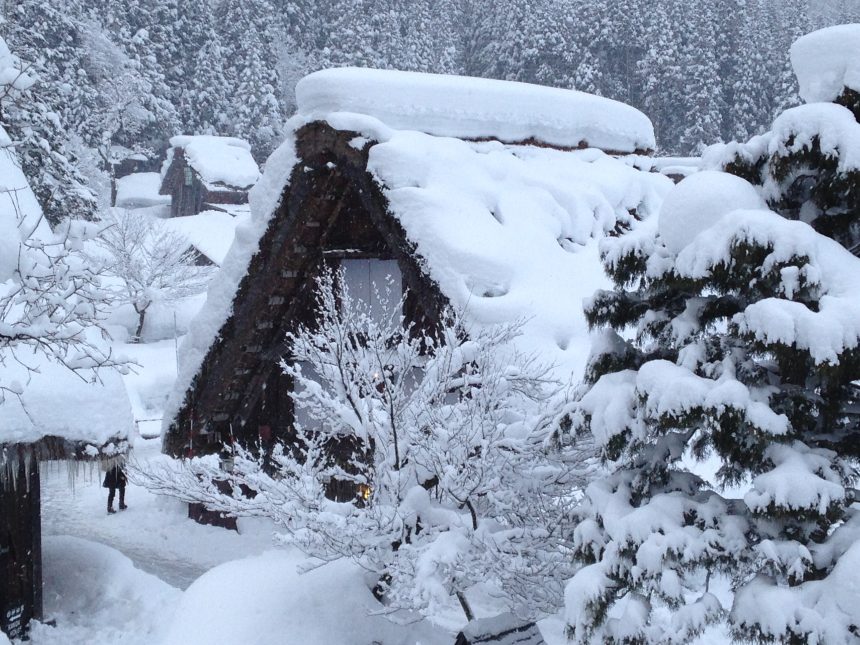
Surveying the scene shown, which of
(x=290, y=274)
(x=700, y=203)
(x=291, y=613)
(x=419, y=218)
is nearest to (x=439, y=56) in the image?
(x=290, y=274)

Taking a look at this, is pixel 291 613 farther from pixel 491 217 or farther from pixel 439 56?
pixel 439 56

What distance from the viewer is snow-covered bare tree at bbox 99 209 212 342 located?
26.8 metres

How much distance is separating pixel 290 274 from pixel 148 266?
19.8 meters

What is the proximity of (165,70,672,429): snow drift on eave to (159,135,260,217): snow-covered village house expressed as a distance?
29600 mm

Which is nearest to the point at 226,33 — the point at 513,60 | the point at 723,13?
the point at 513,60

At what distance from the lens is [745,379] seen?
363 centimetres

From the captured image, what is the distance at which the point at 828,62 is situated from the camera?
155 inches

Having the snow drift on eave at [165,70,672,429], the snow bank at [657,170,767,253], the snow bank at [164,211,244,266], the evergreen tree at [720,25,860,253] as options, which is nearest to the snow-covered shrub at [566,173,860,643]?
the snow bank at [657,170,767,253]

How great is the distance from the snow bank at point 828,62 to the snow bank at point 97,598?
851cm

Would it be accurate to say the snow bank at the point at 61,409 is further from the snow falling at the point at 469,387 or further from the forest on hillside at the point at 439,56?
the forest on hillside at the point at 439,56

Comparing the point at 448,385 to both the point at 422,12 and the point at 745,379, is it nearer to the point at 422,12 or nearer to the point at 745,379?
the point at 745,379

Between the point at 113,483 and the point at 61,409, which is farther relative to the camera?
the point at 113,483

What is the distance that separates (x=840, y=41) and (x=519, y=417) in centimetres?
361

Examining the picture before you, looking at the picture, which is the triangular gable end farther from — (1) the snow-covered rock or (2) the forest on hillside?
(2) the forest on hillside
